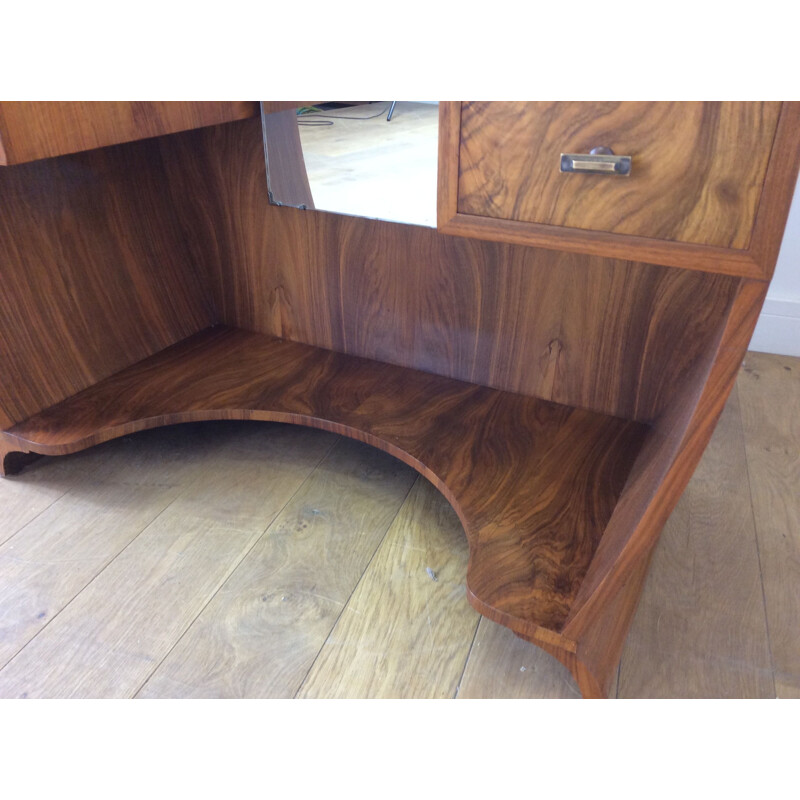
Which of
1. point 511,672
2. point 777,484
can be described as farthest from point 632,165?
point 777,484

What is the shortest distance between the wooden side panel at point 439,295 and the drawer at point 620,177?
0.74ft

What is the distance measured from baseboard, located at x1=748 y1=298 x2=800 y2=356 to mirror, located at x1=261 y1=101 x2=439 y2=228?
763 mm

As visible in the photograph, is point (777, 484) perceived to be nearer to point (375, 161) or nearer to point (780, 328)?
point (780, 328)

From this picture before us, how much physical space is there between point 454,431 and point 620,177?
0.40 m

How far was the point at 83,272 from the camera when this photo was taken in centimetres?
96

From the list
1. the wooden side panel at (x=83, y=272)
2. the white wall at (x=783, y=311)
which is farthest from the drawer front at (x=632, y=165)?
the white wall at (x=783, y=311)

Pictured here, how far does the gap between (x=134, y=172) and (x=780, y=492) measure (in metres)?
1.02

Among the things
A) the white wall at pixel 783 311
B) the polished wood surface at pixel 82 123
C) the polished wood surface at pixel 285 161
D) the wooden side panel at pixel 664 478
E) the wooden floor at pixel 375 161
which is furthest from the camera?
the white wall at pixel 783 311

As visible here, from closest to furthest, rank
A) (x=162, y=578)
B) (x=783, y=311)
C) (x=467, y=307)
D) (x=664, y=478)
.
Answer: (x=664, y=478) < (x=162, y=578) < (x=467, y=307) < (x=783, y=311)

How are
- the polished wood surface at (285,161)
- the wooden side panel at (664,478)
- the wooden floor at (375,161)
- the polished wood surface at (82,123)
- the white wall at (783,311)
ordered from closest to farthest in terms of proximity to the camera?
the wooden side panel at (664,478)
the polished wood surface at (82,123)
the wooden floor at (375,161)
the polished wood surface at (285,161)
the white wall at (783,311)

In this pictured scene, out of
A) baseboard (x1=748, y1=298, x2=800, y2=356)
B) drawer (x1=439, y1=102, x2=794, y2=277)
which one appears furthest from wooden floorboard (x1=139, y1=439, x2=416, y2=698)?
baseboard (x1=748, y1=298, x2=800, y2=356)

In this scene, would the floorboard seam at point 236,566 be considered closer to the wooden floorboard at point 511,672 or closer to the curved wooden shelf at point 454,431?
the curved wooden shelf at point 454,431

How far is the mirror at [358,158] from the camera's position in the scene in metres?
0.81
